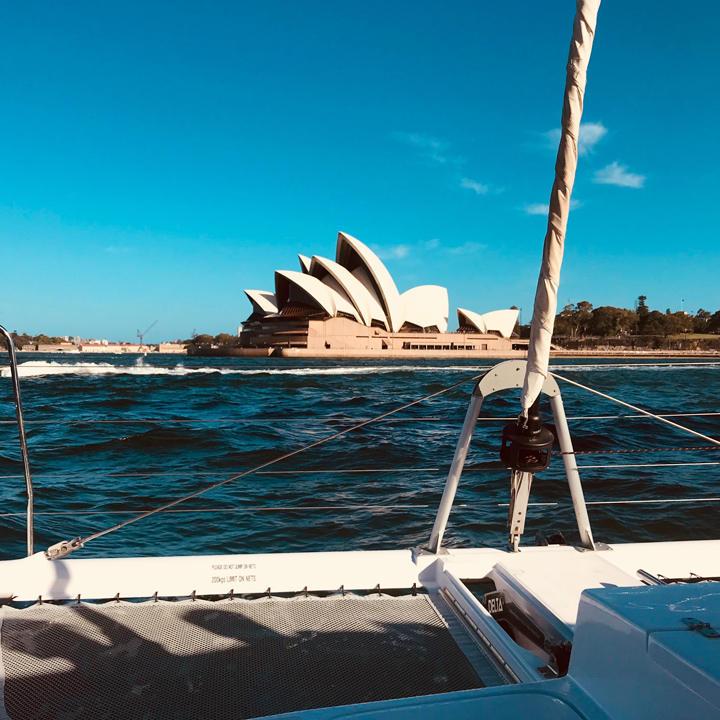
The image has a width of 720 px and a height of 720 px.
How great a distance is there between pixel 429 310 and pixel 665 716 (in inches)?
1569

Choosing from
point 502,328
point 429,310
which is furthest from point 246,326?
point 502,328

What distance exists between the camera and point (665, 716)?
19.6 inches

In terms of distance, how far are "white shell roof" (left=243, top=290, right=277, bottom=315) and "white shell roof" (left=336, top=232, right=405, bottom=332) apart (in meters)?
6.96

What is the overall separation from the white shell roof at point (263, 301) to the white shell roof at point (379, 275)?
22.8 ft

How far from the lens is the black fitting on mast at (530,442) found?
1.12 m

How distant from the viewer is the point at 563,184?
0.99 meters

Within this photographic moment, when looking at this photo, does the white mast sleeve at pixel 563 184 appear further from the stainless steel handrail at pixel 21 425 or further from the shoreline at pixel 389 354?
the shoreline at pixel 389 354

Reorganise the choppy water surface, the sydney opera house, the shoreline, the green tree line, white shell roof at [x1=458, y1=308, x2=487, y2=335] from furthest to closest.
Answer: the green tree line → white shell roof at [x1=458, y1=308, x2=487, y2=335] → the shoreline → the sydney opera house → the choppy water surface

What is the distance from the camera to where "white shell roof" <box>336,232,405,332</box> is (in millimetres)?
33312

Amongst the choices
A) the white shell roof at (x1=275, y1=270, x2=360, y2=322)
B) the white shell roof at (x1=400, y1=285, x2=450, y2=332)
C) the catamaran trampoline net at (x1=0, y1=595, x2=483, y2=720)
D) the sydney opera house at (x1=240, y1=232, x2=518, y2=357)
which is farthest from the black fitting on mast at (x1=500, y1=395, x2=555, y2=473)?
the white shell roof at (x1=400, y1=285, x2=450, y2=332)

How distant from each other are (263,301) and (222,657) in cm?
3954

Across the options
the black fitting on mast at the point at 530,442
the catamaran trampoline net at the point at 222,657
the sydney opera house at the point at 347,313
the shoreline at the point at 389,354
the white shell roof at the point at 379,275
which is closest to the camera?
the catamaran trampoline net at the point at 222,657

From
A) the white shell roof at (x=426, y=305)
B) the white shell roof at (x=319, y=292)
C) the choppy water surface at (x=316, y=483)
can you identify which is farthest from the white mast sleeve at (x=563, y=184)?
the white shell roof at (x=426, y=305)

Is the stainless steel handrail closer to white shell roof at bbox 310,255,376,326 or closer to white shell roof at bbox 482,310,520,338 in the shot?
white shell roof at bbox 310,255,376,326
